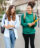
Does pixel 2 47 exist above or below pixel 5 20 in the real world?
below

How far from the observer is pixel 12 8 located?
15.6 feet

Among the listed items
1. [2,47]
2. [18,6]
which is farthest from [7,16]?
[18,6]

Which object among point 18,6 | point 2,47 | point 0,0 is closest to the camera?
point 2,47

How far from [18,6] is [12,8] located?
211ft

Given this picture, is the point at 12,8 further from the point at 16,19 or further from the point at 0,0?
the point at 0,0

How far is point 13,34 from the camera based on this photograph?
4867 mm

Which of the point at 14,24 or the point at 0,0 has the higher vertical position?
the point at 0,0

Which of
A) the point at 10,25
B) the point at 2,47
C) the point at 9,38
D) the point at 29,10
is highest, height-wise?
the point at 29,10

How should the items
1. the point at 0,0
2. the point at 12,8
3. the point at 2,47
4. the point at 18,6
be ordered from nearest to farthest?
1. the point at 12,8
2. the point at 2,47
3. the point at 0,0
4. the point at 18,6

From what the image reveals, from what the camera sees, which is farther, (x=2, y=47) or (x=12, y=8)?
(x=2, y=47)

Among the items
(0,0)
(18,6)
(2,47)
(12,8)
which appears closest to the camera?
(12,8)

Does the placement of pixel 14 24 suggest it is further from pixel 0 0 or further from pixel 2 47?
pixel 0 0

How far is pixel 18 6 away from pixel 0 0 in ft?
83.0

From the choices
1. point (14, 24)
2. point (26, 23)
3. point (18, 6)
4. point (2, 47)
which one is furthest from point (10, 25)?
point (18, 6)
